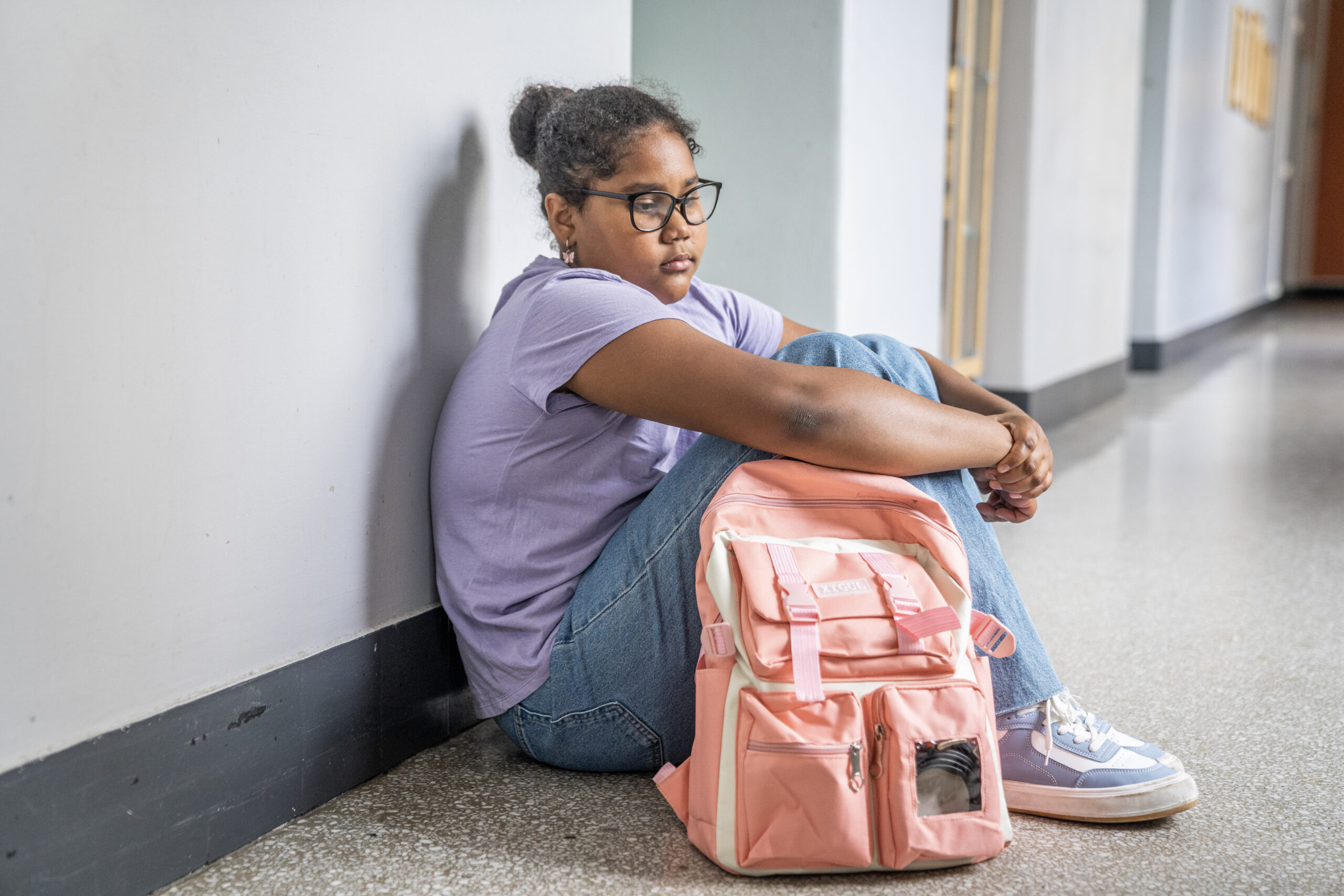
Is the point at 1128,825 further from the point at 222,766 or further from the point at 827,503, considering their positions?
the point at 222,766

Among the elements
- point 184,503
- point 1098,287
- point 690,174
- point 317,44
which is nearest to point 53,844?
point 184,503

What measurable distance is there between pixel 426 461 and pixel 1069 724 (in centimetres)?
87

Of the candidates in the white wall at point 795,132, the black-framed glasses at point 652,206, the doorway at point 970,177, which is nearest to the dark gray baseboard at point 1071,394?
the doorway at point 970,177

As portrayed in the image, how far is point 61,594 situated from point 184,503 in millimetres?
152

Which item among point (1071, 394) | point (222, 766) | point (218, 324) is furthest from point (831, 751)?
point (1071, 394)

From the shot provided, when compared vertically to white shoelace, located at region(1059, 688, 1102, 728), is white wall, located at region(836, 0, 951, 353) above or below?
above

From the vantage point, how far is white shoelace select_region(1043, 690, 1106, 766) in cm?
125

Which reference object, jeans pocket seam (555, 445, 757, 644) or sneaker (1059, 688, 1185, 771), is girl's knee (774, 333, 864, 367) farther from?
sneaker (1059, 688, 1185, 771)

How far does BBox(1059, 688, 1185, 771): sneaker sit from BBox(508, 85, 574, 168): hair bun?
38.3 inches

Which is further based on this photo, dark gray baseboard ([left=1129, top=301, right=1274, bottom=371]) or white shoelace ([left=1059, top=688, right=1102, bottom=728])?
dark gray baseboard ([left=1129, top=301, right=1274, bottom=371])

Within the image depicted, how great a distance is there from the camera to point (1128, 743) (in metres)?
1.27

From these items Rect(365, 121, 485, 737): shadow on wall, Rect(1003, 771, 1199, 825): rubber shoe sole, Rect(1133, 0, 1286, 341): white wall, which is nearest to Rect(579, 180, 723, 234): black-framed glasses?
Rect(365, 121, 485, 737): shadow on wall

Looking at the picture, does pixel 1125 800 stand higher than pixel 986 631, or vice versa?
pixel 986 631

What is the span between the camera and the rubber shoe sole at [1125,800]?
1231 millimetres
